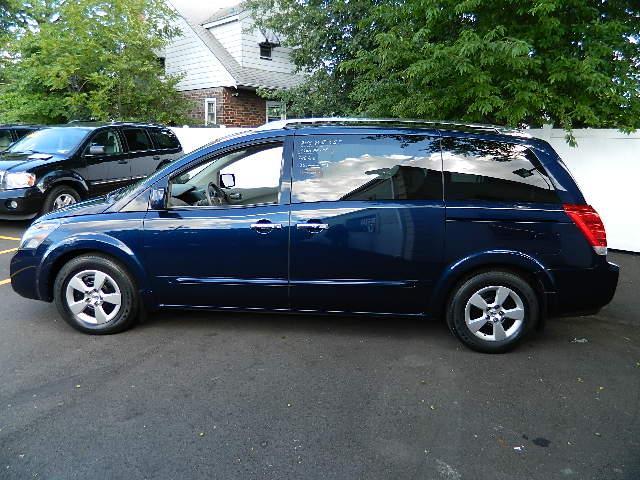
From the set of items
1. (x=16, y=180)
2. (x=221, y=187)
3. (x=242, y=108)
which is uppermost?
(x=242, y=108)

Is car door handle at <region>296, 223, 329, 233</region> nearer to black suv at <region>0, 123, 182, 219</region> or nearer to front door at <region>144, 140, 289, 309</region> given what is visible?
front door at <region>144, 140, 289, 309</region>

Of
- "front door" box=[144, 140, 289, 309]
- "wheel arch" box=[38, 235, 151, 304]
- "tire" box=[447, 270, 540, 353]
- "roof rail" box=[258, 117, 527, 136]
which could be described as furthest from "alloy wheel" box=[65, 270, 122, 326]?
"tire" box=[447, 270, 540, 353]

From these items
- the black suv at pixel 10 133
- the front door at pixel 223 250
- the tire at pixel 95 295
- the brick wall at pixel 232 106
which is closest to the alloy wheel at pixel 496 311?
the front door at pixel 223 250

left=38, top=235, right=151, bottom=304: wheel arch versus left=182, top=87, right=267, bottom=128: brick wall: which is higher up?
left=182, top=87, right=267, bottom=128: brick wall

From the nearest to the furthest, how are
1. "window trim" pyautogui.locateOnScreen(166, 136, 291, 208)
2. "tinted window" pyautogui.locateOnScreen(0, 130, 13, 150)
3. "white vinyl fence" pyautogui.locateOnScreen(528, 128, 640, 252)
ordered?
"window trim" pyautogui.locateOnScreen(166, 136, 291, 208), "white vinyl fence" pyautogui.locateOnScreen(528, 128, 640, 252), "tinted window" pyautogui.locateOnScreen(0, 130, 13, 150)

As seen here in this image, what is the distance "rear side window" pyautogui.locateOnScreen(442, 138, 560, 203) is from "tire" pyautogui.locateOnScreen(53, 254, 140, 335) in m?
2.68

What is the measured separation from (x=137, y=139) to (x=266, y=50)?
12538mm

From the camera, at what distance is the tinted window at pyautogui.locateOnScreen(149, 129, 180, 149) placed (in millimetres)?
10688

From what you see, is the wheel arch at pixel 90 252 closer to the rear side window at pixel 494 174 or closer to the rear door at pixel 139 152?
the rear side window at pixel 494 174

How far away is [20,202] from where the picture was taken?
27.1 ft

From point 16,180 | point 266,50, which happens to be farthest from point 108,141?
point 266,50

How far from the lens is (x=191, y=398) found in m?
3.43

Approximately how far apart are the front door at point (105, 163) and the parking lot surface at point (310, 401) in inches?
189

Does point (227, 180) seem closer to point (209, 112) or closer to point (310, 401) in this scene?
point (310, 401)
